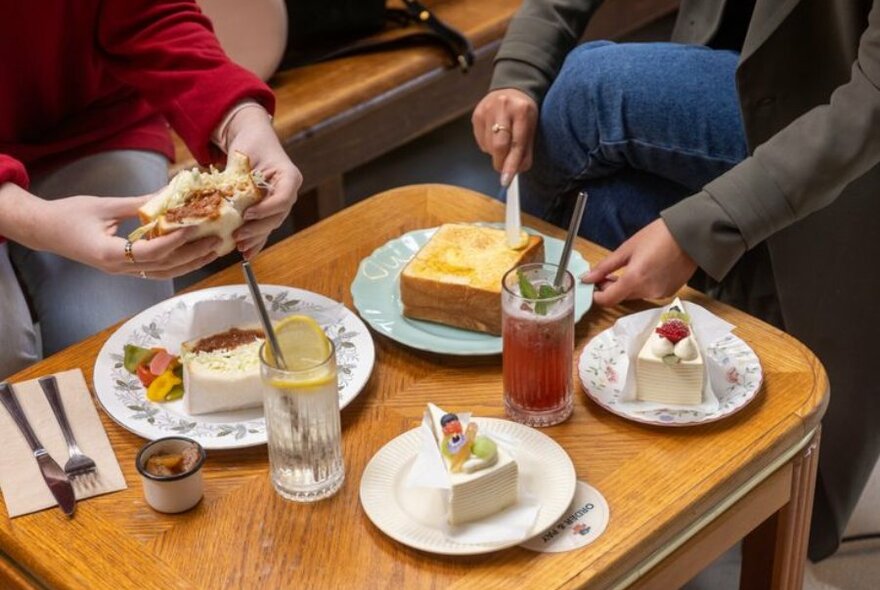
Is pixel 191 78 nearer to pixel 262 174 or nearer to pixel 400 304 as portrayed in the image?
pixel 262 174

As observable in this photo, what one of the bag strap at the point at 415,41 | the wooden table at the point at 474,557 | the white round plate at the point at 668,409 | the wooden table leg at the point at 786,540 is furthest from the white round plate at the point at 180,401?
the bag strap at the point at 415,41

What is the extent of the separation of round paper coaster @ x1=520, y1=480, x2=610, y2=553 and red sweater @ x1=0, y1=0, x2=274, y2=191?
0.83 m

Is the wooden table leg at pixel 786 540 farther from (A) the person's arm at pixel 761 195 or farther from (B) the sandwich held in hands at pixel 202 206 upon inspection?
(B) the sandwich held in hands at pixel 202 206

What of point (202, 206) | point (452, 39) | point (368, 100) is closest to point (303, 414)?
point (202, 206)

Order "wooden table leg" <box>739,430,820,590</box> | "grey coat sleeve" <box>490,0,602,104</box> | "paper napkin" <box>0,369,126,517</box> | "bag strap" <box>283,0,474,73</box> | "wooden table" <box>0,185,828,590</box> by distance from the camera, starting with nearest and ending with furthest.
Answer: "wooden table" <box>0,185,828,590</box>, "paper napkin" <box>0,369,126,517</box>, "wooden table leg" <box>739,430,820,590</box>, "grey coat sleeve" <box>490,0,602,104</box>, "bag strap" <box>283,0,474,73</box>

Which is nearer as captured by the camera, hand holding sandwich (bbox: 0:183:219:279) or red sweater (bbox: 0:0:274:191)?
hand holding sandwich (bbox: 0:183:219:279)

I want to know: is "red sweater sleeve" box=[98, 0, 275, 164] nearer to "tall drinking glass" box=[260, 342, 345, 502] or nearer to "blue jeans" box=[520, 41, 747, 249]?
"blue jeans" box=[520, 41, 747, 249]

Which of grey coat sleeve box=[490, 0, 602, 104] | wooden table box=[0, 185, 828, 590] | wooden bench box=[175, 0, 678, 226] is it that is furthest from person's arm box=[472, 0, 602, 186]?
wooden bench box=[175, 0, 678, 226]

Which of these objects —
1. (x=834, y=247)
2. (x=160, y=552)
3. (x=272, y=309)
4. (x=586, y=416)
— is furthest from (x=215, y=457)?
(x=834, y=247)

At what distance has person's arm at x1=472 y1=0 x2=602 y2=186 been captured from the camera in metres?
1.84

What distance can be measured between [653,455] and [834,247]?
66 cm

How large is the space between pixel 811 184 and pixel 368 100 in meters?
1.26

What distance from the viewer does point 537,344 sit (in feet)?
4.23

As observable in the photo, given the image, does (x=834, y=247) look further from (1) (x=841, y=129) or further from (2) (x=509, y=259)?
(2) (x=509, y=259)
